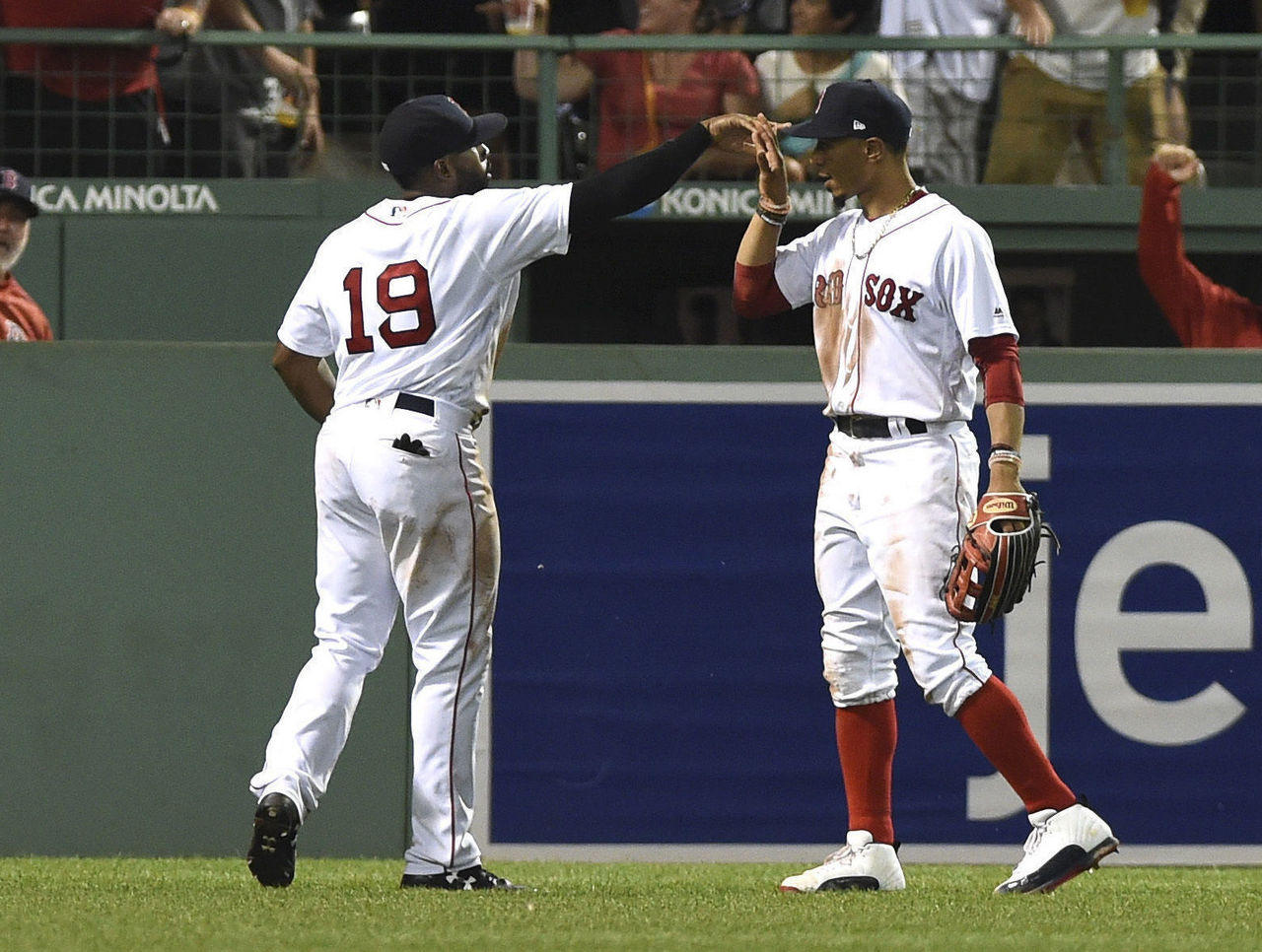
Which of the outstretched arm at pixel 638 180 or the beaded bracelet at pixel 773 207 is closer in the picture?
the outstretched arm at pixel 638 180

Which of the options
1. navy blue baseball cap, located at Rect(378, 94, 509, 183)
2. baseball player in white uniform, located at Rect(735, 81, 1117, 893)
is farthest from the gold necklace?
navy blue baseball cap, located at Rect(378, 94, 509, 183)

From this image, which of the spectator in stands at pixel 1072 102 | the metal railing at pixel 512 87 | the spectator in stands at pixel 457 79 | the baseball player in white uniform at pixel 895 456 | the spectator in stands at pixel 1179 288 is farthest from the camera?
the spectator in stands at pixel 1072 102

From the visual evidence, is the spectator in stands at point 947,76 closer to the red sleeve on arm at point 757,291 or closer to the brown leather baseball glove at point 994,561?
the red sleeve on arm at point 757,291

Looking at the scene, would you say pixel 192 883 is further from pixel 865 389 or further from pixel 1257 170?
pixel 1257 170

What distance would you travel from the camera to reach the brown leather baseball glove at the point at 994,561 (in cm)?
479

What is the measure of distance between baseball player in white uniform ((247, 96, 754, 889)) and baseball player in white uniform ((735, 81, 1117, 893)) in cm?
35

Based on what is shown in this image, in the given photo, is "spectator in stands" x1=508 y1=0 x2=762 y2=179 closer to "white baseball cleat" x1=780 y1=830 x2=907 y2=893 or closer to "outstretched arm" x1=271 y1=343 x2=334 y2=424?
"outstretched arm" x1=271 y1=343 x2=334 y2=424

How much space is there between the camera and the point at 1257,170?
29.3 ft

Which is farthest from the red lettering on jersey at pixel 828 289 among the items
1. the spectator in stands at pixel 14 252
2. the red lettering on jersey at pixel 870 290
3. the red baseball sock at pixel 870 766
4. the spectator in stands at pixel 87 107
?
the spectator in stands at pixel 87 107

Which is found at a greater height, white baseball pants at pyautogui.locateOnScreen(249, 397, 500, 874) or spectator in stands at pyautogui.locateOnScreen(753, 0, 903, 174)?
spectator in stands at pyautogui.locateOnScreen(753, 0, 903, 174)

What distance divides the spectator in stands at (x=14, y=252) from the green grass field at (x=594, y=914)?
1.73m

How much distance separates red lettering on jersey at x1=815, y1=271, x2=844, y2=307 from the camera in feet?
16.9

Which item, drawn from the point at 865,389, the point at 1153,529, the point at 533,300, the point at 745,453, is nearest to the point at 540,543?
the point at 745,453

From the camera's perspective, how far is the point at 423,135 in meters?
5.07
